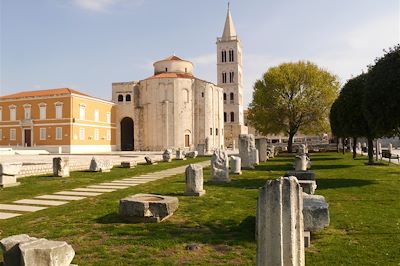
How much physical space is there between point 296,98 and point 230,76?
123 ft

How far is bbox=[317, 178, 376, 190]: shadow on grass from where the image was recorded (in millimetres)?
12550

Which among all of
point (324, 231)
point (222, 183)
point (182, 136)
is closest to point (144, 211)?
point (324, 231)

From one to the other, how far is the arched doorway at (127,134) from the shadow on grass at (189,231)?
52394mm

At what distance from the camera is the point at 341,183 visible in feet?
43.6

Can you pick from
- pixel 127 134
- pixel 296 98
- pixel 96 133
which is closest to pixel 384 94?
pixel 296 98

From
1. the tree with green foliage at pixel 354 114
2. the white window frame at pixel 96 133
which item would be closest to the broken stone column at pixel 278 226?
the tree with green foliage at pixel 354 114

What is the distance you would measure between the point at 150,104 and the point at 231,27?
30.6 m

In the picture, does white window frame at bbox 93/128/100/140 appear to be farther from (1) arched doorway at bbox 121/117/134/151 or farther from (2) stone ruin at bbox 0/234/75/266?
(2) stone ruin at bbox 0/234/75/266

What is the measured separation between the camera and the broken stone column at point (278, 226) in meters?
3.68

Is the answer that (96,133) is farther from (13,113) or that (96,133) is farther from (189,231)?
(189,231)

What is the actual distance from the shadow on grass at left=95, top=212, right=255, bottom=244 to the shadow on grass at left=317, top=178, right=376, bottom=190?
6.24m

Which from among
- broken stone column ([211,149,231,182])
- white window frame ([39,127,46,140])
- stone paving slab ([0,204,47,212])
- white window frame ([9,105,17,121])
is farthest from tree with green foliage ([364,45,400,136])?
white window frame ([9,105,17,121])

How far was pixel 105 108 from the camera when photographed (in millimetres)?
55062

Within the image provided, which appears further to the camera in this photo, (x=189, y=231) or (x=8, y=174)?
(x=8, y=174)
